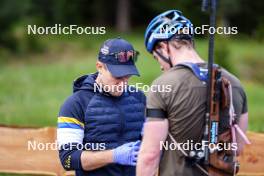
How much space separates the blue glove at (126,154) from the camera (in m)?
4.26

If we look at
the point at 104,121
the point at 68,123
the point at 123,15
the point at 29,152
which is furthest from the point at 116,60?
the point at 123,15

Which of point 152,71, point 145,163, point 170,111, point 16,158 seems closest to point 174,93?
point 170,111

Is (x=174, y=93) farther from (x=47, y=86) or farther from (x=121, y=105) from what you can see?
(x=47, y=86)

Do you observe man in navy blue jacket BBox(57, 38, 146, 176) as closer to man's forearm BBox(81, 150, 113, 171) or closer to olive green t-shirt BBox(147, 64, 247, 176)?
man's forearm BBox(81, 150, 113, 171)

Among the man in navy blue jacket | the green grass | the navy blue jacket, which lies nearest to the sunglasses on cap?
the man in navy blue jacket

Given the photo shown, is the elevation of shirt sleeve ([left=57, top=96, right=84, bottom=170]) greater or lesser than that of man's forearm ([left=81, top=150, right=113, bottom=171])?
greater

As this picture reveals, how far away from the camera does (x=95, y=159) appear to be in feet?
14.1

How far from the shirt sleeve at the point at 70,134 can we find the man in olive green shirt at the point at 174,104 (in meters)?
0.76

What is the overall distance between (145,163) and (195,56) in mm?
633

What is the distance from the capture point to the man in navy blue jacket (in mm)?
4312

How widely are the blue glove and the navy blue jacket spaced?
0.53 feet

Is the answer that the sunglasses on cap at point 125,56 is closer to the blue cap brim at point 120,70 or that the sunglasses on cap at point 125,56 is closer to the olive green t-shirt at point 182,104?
the blue cap brim at point 120,70

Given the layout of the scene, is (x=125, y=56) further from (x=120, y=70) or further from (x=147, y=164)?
(x=147, y=164)

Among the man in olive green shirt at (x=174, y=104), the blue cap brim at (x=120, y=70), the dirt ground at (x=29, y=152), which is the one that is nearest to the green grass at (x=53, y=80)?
the dirt ground at (x=29, y=152)
